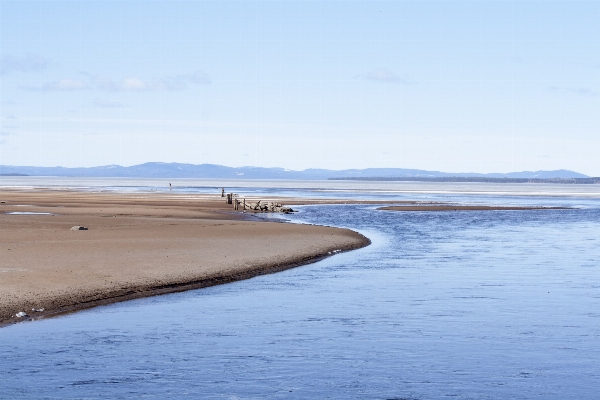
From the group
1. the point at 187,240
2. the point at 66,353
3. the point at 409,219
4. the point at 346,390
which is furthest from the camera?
the point at 409,219

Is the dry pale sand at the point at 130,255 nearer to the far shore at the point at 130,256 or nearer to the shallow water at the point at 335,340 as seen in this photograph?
the far shore at the point at 130,256

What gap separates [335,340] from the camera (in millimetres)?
15664

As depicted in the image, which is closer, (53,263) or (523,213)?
(53,263)

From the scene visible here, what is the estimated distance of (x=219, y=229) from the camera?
3934 centimetres

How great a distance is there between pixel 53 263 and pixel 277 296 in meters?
7.20

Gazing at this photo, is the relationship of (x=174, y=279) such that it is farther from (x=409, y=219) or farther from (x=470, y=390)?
(x=409, y=219)

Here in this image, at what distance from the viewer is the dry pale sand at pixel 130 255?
19328mm

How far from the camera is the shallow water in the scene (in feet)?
41.1

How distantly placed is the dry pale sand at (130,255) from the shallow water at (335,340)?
1.16m

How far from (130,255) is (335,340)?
1247cm

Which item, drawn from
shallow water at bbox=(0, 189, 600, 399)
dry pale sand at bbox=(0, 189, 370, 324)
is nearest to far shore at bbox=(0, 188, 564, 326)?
dry pale sand at bbox=(0, 189, 370, 324)

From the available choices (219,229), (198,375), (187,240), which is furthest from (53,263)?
(219,229)

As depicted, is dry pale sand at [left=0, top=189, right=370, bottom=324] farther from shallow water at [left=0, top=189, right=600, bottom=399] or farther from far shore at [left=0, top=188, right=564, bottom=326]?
shallow water at [left=0, top=189, right=600, bottom=399]

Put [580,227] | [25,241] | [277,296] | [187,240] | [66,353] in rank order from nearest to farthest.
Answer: [66,353], [277,296], [25,241], [187,240], [580,227]
